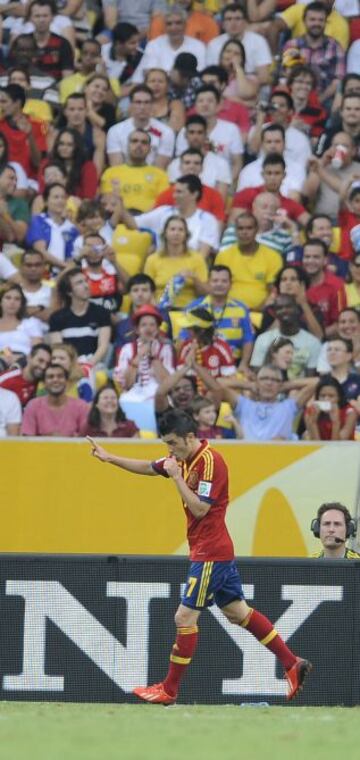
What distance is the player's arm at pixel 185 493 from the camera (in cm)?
979

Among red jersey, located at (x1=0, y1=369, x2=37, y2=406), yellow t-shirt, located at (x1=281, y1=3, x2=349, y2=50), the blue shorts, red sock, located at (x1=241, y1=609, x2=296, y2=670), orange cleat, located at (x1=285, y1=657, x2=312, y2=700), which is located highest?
Result: yellow t-shirt, located at (x1=281, y1=3, x2=349, y2=50)

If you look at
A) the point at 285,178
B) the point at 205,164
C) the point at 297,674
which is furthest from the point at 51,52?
the point at 297,674

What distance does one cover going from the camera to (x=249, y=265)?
630 inches

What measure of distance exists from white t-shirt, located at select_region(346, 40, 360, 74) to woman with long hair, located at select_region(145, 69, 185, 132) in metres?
1.82

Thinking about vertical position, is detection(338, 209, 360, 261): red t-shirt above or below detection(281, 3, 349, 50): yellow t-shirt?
below

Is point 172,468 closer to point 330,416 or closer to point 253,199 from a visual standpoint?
point 330,416

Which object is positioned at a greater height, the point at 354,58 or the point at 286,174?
the point at 354,58

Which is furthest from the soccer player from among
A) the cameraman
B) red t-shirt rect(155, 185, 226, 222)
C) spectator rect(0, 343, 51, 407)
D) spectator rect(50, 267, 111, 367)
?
red t-shirt rect(155, 185, 226, 222)

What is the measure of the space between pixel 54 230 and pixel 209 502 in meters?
6.86

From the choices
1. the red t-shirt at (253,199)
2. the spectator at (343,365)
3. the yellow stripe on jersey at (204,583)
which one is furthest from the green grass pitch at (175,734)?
the red t-shirt at (253,199)

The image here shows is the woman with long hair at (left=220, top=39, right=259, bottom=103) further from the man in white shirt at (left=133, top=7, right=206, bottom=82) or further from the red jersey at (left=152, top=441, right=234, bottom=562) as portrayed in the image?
the red jersey at (left=152, top=441, right=234, bottom=562)

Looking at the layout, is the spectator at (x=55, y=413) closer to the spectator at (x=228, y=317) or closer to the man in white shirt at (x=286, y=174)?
the spectator at (x=228, y=317)

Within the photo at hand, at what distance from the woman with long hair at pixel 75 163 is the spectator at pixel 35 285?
1.63 metres

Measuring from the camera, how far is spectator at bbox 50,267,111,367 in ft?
50.4
